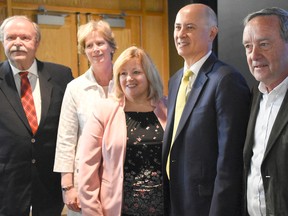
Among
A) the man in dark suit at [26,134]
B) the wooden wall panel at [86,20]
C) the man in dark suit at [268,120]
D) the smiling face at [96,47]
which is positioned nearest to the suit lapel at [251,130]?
the man in dark suit at [268,120]

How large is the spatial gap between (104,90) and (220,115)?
3.22 feet

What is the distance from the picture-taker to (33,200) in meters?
2.65

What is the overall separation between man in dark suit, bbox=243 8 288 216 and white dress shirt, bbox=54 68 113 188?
3.29 ft

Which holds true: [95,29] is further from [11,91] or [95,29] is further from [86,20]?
[86,20]

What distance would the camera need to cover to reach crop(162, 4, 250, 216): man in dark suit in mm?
1914

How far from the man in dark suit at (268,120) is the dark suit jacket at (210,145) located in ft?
0.23

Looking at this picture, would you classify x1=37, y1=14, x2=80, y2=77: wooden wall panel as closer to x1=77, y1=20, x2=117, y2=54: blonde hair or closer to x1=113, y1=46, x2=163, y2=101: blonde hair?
x1=77, y1=20, x2=117, y2=54: blonde hair

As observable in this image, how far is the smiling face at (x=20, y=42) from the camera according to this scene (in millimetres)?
2680

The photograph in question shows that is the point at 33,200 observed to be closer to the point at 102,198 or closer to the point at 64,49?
the point at 102,198


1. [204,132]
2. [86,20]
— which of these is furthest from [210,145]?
[86,20]

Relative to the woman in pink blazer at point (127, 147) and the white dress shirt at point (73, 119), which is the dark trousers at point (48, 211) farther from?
the woman in pink blazer at point (127, 147)

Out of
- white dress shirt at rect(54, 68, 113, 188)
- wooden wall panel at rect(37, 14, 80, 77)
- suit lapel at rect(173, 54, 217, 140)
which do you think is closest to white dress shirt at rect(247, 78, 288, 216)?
suit lapel at rect(173, 54, 217, 140)

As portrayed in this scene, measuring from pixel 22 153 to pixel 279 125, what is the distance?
1.58 m

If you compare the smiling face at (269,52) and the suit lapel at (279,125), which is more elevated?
the smiling face at (269,52)
